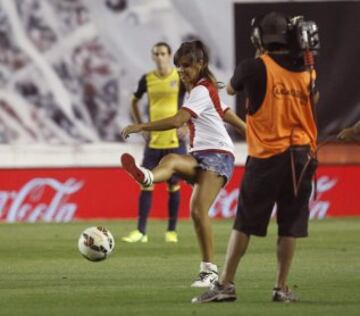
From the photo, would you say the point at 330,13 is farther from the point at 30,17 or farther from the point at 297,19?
the point at 297,19

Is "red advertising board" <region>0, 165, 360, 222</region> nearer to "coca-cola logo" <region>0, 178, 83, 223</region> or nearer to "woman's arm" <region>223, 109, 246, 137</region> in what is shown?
"coca-cola logo" <region>0, 178, 83, 223</region>

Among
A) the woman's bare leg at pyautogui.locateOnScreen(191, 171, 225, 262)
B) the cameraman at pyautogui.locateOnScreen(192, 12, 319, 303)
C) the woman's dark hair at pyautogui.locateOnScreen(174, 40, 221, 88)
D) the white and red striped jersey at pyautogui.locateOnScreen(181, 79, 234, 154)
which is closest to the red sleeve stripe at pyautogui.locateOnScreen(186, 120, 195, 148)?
the white and red striped jersey at pyautogui.locateOnScreen(181, 79, 234, 154)

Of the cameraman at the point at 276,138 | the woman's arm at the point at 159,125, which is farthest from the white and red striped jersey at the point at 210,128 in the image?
the cameraman at the point at 276,138

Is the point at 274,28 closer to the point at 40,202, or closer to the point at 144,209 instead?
the point at 144,209

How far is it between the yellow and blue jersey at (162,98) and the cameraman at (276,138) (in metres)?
7.75

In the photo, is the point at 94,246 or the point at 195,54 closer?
the point at 195,54

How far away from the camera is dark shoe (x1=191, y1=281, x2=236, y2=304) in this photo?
11.0 metres

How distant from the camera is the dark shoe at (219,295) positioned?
11008 millimetres

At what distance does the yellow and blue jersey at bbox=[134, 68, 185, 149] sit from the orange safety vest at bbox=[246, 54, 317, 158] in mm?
7789

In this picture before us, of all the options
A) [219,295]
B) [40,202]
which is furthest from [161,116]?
[219,295]

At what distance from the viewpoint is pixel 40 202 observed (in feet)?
74.8

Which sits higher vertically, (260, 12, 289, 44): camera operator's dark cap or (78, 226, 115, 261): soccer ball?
(260, 12, 289, 44): camera operator's dark cap

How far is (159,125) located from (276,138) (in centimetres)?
136

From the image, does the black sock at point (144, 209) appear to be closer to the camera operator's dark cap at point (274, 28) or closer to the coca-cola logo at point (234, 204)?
the coca-cola logo at point (234, 204)
